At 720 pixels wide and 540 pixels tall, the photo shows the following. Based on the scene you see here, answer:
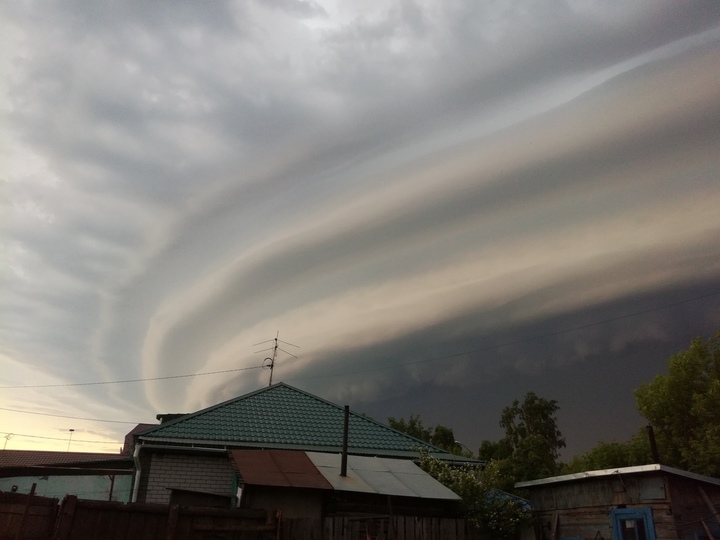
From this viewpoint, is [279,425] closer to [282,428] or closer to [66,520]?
[282,428]

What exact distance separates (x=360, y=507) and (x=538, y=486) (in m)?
5.53

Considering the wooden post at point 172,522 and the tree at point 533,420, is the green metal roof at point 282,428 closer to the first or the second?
the wooden post at point 172,522

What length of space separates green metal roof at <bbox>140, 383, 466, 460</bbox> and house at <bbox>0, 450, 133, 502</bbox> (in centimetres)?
277

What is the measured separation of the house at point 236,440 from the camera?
16422mm

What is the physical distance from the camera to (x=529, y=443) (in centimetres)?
5222

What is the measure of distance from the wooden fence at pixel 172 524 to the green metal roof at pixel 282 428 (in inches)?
173

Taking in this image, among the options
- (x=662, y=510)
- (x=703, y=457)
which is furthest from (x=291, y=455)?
(x=703, y=457)

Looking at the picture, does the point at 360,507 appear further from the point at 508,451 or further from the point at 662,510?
the point at 508,451

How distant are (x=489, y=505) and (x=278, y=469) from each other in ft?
18.0

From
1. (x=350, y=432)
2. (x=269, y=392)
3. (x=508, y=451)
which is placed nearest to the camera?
(x=350, y=432)

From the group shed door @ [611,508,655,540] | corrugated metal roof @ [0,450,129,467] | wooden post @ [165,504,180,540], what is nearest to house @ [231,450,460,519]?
wooden post @ [165,504,180,540]

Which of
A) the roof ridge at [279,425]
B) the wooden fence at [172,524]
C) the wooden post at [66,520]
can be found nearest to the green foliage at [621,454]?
the roof ridge at [279,425]

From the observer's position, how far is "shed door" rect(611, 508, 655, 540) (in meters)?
12.2

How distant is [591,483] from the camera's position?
→ 13953mm
